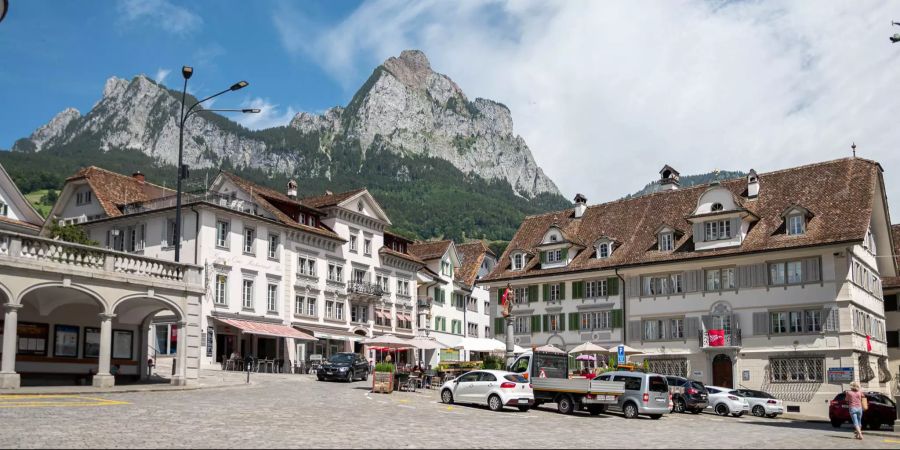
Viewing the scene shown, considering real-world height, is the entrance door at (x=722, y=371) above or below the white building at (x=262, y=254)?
below

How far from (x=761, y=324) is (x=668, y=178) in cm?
1638

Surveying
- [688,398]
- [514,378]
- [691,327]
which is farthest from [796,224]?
[514,378]

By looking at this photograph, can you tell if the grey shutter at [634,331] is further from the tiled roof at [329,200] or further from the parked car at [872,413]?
the tiled roof at [329,200]

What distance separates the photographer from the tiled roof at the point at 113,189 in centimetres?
6411

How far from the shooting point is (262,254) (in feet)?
207

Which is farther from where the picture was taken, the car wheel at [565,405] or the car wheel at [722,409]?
the car wheel at [722,409]

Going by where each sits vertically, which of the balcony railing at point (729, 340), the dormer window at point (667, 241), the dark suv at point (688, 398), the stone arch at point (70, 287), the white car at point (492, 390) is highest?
the dormer window at point (667, 241)

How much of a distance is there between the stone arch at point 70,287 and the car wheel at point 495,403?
47.7ft

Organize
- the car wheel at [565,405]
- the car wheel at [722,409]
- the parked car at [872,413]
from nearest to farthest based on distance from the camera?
the car wheel at [565,405] < the parked car at [872,413] < the car wheel at [722,409]

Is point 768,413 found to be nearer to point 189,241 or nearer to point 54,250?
point 54,250


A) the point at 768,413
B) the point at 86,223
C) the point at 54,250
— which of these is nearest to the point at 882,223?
the point at 768,413

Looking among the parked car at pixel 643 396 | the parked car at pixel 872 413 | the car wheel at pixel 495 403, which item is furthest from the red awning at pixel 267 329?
the parked car at pixel 872 413

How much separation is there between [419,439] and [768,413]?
28.8m

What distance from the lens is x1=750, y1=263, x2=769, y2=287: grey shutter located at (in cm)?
5138
